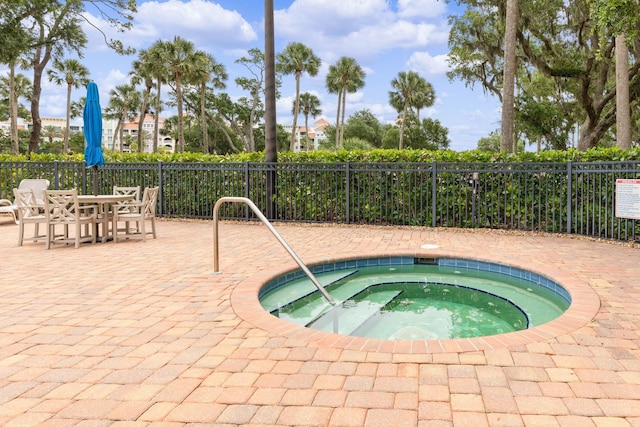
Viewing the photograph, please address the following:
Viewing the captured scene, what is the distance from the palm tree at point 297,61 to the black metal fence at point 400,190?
24.5m

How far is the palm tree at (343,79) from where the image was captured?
40062 mm

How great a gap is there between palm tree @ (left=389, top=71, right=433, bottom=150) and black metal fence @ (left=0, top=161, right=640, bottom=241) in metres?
32.6

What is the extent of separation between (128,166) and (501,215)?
9008mm

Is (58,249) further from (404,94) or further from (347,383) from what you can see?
(404,94)

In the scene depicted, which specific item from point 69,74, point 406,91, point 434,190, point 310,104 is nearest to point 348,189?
point 434,190

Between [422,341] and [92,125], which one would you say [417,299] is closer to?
[422,341]

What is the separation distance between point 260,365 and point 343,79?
40.2 meters

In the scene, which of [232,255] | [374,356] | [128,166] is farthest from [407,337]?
[128,166]

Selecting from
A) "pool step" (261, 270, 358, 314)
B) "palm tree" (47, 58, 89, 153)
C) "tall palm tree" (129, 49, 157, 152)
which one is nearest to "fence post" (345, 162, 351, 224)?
"pool step" (261, 270, 358, 314)

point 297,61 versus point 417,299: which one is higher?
point 297,61

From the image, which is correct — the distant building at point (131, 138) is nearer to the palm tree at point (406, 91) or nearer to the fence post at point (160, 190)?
the palm tree at point (406, 91)

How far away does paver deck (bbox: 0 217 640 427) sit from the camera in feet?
6.69

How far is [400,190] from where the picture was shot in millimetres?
9180

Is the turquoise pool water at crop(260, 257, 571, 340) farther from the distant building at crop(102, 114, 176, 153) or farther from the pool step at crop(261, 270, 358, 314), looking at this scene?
the distant building at crop(102, 114, 176, 153)
